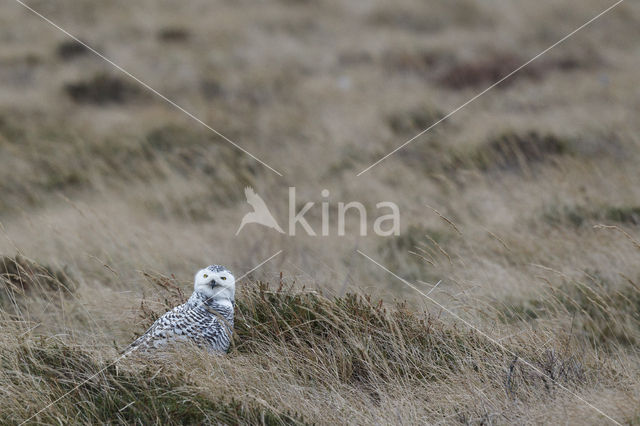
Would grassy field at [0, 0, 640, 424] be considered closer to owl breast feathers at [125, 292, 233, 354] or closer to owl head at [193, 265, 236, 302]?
owl breast feathers at [125, 292, 233, 354]

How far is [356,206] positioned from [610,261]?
10.8 feet

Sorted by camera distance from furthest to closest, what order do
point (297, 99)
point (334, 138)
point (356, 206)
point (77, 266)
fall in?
point (297, 99), point (334, 138), point (356, 206), point (77, 266)

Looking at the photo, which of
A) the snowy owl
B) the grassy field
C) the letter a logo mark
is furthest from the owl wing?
the letter a logo mark

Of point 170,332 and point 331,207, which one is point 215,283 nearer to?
point 170,332

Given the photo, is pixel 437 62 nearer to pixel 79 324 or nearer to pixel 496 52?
pixel 496 52

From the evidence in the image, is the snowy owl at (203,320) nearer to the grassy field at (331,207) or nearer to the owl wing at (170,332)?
the owl wing at (170,332)

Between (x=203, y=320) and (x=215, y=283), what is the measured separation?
22cm

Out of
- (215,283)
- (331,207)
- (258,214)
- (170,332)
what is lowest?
(331,207)

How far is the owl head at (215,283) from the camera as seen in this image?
3922 mm

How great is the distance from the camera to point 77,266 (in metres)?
5.99

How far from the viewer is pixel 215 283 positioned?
393 centimetres

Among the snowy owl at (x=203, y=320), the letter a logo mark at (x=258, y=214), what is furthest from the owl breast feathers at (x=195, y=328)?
the letter a logo mark at (x=258, y=214)

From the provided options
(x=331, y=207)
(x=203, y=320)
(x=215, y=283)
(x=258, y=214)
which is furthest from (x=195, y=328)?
(x=331, y=207)

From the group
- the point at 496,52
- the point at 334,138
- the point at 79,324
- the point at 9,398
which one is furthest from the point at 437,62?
the point at 9,398
